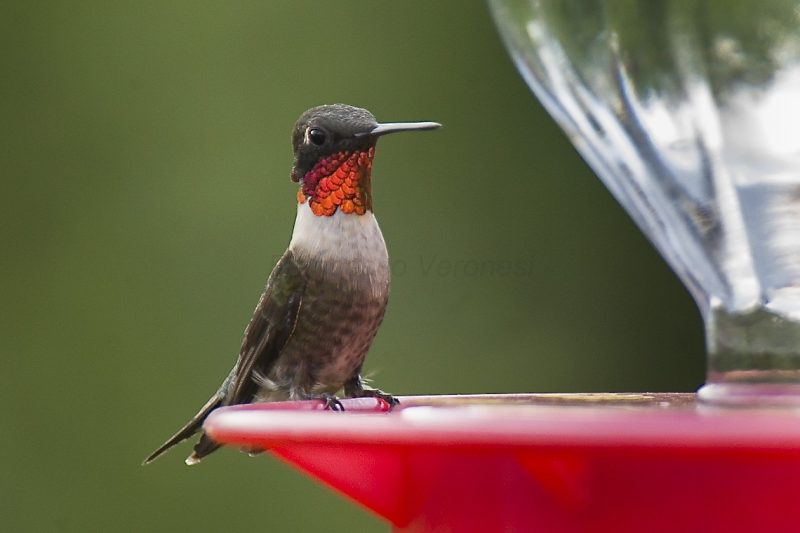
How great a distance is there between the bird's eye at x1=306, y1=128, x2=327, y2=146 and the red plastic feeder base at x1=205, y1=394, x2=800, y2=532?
1248 mm

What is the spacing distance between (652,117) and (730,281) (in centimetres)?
24

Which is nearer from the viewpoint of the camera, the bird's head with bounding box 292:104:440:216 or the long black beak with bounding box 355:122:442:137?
the long black beak with bounding box 355:122:442:137

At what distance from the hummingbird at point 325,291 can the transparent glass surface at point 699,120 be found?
86 centimetres

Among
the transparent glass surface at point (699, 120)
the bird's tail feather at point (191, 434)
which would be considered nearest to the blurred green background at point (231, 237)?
the bird's tail feather at point (191, 434)

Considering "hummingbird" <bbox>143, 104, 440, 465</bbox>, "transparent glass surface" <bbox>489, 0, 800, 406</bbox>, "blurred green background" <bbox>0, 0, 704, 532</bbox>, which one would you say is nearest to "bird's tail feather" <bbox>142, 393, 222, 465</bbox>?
"hummingbird" <bbox>143, 104, 440, 465</bbox>

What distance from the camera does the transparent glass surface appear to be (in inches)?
58.0

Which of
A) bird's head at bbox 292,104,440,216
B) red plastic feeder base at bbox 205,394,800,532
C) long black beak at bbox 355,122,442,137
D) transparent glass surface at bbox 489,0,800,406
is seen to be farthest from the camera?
bird's head at bbox 292,104,440,216

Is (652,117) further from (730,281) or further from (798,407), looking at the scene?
(798,407)

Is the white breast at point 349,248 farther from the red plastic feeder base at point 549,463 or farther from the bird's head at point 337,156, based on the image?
the red plastic feeder base at point 549,463

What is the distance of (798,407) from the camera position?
1226 millimetres

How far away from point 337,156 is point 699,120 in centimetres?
103

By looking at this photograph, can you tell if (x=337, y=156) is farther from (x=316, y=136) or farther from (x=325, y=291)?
(x=325, y=291)

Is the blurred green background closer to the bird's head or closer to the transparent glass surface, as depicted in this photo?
the bird's head

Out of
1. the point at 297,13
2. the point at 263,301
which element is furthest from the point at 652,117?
the point at 297,13
